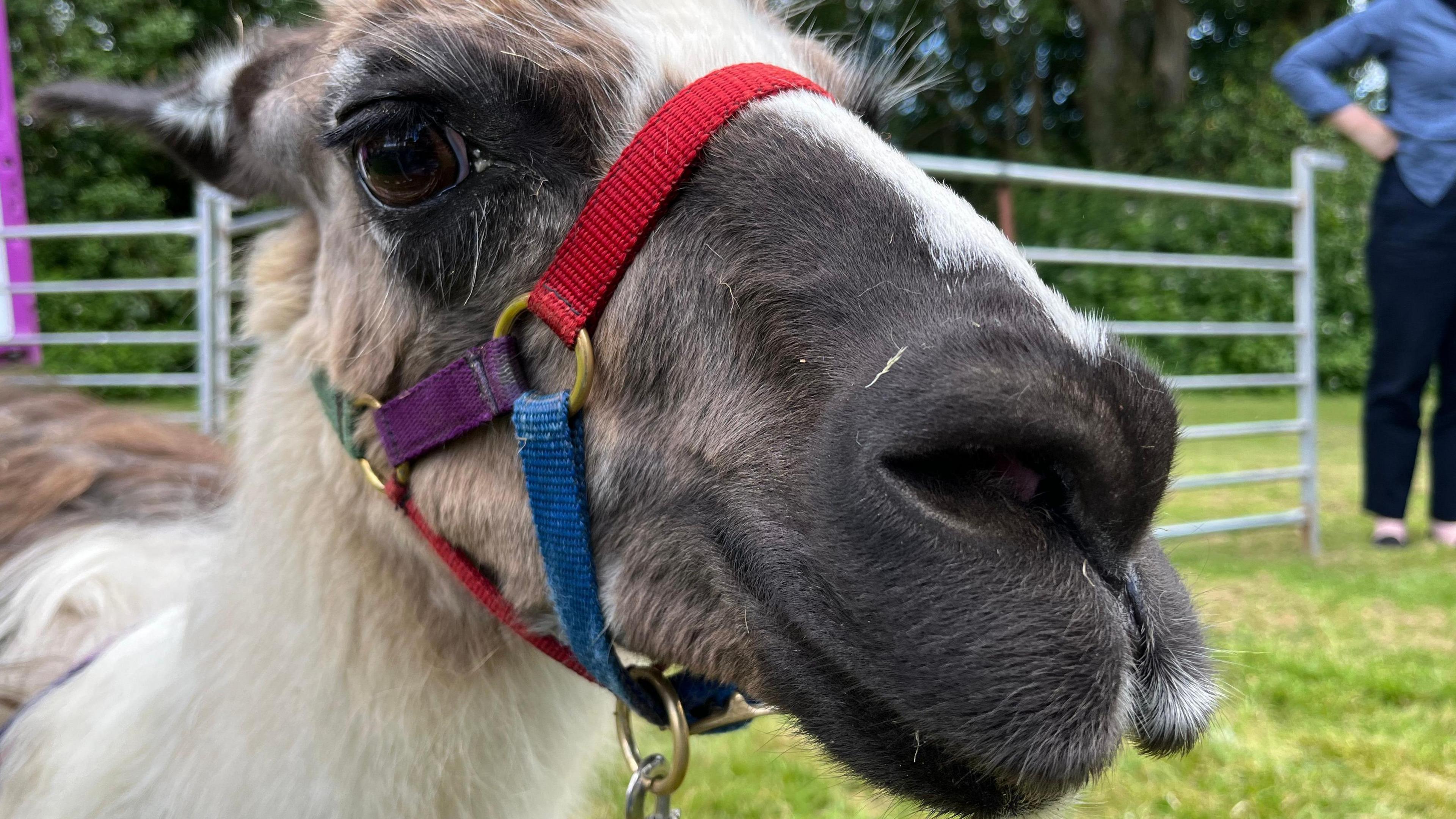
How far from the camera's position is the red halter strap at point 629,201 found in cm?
139

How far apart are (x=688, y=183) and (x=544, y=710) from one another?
0.92 m

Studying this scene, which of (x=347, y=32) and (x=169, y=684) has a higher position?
(x=347, y=32)

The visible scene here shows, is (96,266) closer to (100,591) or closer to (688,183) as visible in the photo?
(100,591)


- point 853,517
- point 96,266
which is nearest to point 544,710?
point 853,517

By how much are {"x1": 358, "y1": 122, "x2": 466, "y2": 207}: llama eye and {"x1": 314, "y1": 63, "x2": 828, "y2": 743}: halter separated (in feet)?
0.76

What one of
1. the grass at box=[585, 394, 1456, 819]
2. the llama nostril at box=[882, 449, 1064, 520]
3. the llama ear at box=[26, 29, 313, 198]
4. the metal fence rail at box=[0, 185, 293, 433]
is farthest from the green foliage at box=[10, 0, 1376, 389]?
the llama nostril at box=[882, 449, 1064, 520]

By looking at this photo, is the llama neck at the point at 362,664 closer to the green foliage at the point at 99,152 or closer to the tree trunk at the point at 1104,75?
the green foliage at the point at 99,152

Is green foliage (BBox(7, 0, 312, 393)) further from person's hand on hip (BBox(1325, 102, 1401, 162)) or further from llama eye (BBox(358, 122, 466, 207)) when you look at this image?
llama eye (BBox(358, 122, 466, 207))

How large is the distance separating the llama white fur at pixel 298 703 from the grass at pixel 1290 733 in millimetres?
458

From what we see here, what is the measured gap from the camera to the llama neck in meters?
1.57

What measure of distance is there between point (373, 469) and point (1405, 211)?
17.7 feet

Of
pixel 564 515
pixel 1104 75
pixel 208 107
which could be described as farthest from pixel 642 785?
pixel 1104 75

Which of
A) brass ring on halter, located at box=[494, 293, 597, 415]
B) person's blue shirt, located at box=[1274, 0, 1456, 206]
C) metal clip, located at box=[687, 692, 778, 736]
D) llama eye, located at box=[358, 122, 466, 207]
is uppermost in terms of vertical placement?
llama eye, located at box=[358, 122, 466, 207]

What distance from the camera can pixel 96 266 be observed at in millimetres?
15242
